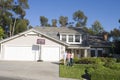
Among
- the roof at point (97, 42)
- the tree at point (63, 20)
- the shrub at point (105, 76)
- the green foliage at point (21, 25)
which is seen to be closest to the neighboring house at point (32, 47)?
the roof at point (97, 42)

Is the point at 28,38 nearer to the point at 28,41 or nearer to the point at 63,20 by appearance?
the point at 28,41

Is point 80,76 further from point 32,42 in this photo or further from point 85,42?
point 85,42

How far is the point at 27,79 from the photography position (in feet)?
69.5

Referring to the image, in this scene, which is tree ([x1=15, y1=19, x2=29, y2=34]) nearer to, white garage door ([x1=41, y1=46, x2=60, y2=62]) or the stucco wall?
the stucco wall

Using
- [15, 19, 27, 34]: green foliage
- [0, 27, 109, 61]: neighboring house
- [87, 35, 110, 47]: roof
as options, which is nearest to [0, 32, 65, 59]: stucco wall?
[0, 27, 109, 61]: neighboring house

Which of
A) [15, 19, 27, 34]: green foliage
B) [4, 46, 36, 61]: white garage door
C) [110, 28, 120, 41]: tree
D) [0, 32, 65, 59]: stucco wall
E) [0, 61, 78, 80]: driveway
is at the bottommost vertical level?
[0, 61, 78, 80]: driveway

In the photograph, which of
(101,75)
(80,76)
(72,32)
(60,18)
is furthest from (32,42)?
(60,18)

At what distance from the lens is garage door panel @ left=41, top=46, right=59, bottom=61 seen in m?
43.8

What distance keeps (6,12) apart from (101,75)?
5127 cm

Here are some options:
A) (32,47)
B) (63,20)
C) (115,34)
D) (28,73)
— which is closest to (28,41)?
(32,47)

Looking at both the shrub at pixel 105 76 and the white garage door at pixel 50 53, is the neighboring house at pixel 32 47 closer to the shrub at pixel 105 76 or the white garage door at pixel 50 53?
the white garage door at pixel 50 53

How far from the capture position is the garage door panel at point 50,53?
144 feet

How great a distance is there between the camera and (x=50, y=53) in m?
43.9

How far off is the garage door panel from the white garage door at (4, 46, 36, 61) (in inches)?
58.0
